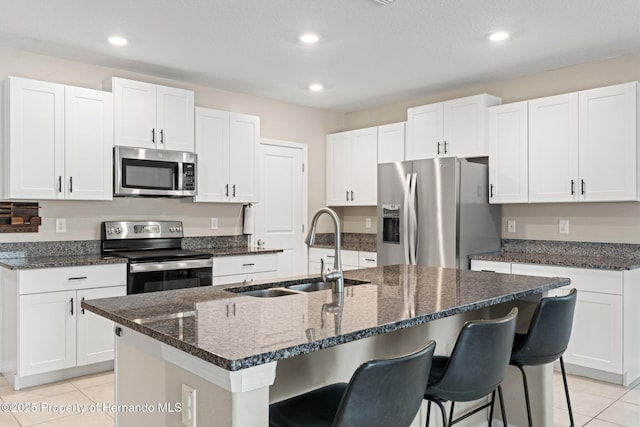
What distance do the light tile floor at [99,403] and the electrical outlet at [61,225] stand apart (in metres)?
1.19

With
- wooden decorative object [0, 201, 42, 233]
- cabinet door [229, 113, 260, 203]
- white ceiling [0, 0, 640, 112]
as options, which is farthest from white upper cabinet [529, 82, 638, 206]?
wooden decorative object [0, 201, 42, 233]

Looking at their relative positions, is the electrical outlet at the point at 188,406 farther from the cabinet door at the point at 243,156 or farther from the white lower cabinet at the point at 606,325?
the cabinet door at the point at 243,156

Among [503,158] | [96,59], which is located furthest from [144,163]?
[503,158]

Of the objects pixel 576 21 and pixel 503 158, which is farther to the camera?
pixel 503 158

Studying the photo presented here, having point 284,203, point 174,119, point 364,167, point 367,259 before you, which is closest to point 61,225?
point 174,119

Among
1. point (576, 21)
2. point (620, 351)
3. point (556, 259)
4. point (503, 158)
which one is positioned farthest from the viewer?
point (503, 158)

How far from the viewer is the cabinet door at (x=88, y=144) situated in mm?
3787

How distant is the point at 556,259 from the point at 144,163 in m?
3.51

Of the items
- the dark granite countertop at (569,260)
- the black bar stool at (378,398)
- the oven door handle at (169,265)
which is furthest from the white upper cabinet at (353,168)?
the black bar stool at (378,398)

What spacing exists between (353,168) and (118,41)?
2950 millimetres

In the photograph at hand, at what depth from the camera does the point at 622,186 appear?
367cm

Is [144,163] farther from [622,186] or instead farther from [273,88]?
[622,186]

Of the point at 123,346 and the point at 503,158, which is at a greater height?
the point at 503,158

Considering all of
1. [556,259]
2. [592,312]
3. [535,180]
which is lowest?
[592,312]
